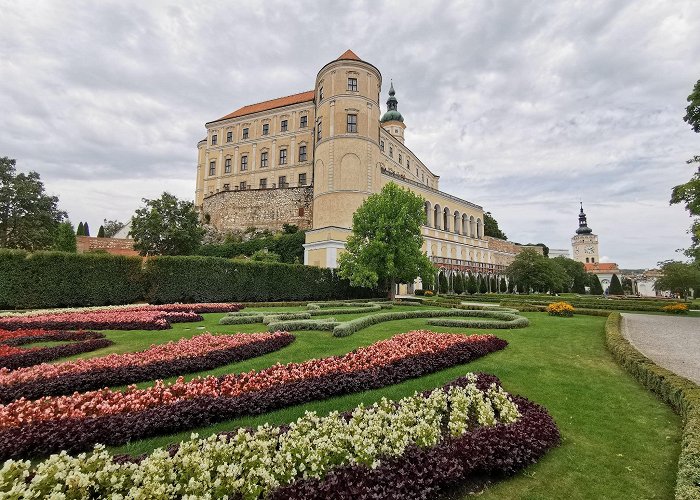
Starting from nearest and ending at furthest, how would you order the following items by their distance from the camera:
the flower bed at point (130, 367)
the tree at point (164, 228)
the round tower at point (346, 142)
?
1. the flower bed at point (130, 367)
2. the tree at point (164, 228)
3. the round tower at point (346, 142)

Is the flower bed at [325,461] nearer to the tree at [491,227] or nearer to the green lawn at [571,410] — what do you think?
the green lawn at [571,410]

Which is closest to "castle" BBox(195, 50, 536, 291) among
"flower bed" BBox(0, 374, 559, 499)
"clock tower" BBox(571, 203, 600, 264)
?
"flower bed" BBox(0, 374, 559, 499)

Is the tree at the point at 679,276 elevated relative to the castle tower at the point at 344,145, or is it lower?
lower

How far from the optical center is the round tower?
3972 cm

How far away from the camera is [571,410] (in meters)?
5.45

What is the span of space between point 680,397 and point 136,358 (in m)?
8.92

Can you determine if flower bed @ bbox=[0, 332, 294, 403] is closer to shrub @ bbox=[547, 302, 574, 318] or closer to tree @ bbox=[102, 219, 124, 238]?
shrub @ bbox=[547, 302, 574, 318]

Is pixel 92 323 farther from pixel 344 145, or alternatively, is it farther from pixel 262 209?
pixel 262 209

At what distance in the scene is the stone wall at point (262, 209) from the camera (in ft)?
160

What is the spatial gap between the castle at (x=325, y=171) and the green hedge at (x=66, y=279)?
1977 centimetres

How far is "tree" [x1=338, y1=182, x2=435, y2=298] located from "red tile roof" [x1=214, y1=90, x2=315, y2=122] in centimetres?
3188

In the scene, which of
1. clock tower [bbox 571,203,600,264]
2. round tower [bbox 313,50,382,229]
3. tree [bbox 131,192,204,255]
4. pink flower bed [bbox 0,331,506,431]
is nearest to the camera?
pink flower bed [bbox 0,331,506,431]

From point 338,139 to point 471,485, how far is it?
39.4m

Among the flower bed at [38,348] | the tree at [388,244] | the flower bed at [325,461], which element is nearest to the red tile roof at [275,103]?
the tree at [388,244]
